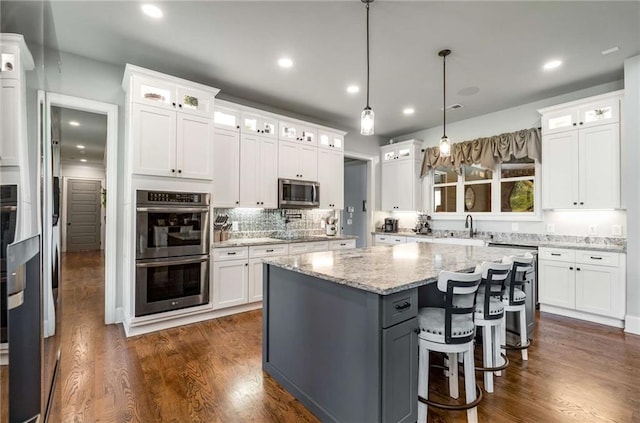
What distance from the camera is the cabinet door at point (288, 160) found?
4.50 metres

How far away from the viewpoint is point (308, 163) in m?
4.84

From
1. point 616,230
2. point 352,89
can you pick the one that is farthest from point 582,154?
point 352,89

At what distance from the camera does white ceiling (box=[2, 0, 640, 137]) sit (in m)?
2.51

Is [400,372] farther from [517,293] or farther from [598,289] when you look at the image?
[598,289]

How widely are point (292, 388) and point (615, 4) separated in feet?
12.9

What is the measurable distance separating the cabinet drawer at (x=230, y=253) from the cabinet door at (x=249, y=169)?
66 cm

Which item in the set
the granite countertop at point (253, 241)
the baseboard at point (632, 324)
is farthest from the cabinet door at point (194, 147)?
the baseboard at point (632, 324)

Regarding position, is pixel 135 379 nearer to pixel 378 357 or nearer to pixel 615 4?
pixel 378 357

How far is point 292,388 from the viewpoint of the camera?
2.11 metres

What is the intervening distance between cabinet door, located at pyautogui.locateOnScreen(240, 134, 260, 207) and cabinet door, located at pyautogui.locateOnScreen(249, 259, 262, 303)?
0.82 meters

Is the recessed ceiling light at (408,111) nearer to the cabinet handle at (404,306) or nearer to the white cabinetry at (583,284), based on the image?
the white cabinetry at (583,284)

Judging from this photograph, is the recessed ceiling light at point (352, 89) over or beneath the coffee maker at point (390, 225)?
over

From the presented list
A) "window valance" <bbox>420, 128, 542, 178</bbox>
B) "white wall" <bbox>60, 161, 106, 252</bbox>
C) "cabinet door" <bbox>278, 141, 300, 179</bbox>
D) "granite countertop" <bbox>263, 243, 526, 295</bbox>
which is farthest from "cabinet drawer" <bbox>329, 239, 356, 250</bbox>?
"white wall" <bbox>60, 161, 106, 252</bbox>

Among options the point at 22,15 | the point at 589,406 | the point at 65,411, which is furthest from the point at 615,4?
the point at 65,411
